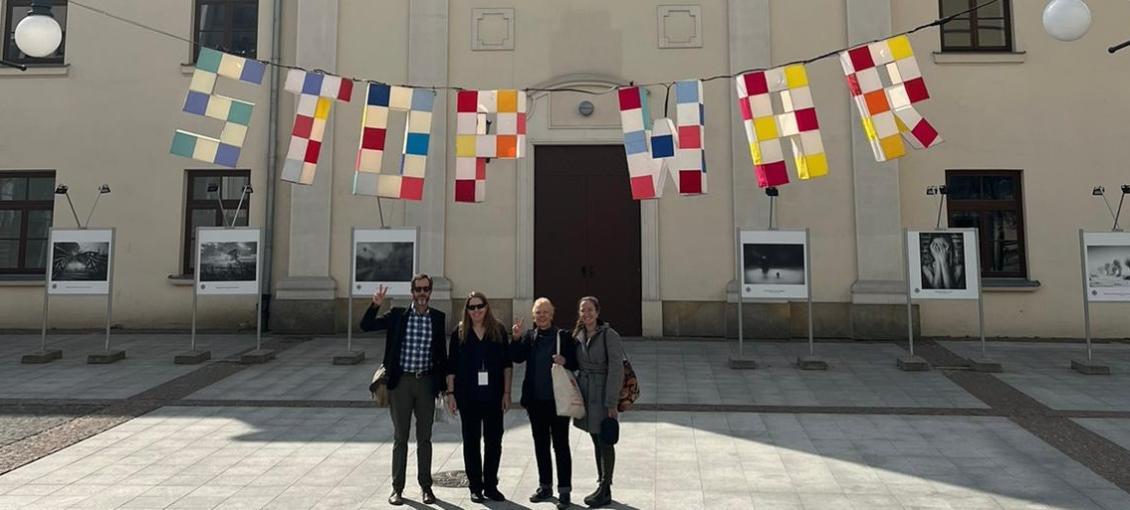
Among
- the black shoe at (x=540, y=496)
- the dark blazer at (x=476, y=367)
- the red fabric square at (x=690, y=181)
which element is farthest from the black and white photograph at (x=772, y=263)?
the dark blazer at (x=476, y=367)

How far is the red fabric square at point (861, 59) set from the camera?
328 inches

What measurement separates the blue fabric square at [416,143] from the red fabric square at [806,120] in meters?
5.07

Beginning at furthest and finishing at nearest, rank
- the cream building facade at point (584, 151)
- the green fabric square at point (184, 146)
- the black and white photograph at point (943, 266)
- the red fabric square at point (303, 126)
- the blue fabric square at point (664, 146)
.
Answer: the cream building facade at point (584, 151), the black and white photograph at point (943, 266), the red fabric square at point (303, 126), the blue fabric square at point (664, 146), the green fabric square at point (184, 146)

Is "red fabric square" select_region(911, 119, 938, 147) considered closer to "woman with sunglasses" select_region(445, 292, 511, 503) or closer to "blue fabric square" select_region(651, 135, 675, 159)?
"blue fabric square" select_region(651, 135, 675, 159)

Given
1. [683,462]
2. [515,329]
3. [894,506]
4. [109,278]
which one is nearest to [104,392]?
[109,278]

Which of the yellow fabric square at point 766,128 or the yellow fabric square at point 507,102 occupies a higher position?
the yellow fabric square at point 507,102

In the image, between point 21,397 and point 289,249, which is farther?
point 289,249

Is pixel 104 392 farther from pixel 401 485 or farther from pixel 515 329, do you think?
pixel 515 329

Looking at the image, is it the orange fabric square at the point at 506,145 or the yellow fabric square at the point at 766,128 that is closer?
the yellow fabric square at the point at 766,128

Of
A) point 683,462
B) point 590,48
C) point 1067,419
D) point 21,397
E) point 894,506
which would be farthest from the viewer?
point 590,48

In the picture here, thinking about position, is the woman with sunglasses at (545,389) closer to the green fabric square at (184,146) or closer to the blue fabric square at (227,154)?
the blue fabric square at (227,154)

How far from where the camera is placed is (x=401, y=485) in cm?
487

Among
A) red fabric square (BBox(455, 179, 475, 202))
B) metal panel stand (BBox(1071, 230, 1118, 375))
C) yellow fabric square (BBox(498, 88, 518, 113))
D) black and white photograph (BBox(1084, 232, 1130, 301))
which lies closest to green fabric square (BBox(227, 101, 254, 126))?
red fabric square (BBox(455, 179, 475, 202))

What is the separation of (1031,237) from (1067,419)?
21.3 feet
